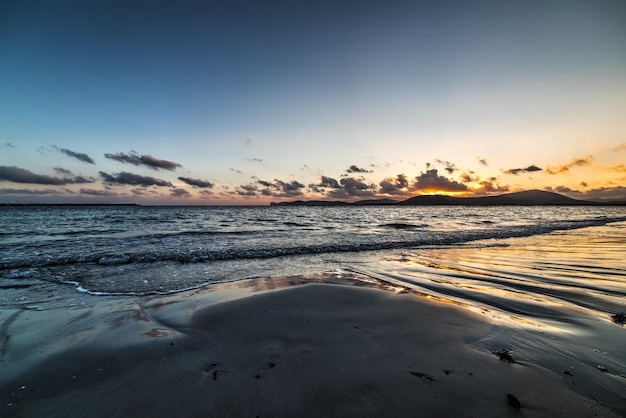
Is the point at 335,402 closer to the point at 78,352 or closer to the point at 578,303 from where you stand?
the point at 78,352

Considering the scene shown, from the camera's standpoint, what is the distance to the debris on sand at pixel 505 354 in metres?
3.54

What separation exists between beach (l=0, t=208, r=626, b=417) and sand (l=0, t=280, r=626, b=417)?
0.02 metres

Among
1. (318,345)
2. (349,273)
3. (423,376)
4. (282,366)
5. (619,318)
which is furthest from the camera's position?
(349,273)

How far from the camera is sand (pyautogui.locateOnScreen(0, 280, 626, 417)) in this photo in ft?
9.11

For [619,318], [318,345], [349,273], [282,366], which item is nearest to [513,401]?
[318,345]

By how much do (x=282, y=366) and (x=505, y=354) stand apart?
9.44 feet

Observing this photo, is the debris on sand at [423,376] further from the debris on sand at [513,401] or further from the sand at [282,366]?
the debris on sand at [513,401]

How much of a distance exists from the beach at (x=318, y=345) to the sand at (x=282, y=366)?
0.06 feet

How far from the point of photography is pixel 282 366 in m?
3.52

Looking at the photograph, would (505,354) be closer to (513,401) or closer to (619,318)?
(513,401)

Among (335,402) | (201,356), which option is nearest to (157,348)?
(201,356)

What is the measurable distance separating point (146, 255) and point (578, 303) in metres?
14.6

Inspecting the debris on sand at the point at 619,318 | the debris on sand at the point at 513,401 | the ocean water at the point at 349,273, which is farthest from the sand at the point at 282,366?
the debris on sand at the point at 619,318

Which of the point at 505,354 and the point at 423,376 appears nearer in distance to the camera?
the point at 423,376
